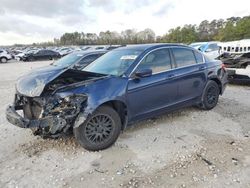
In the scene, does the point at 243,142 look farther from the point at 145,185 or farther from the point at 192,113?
the point at 145,185

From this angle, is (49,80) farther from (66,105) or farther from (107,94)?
(107,94)

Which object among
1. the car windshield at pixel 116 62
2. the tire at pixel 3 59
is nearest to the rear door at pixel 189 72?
the car windshield at pixel 116 62

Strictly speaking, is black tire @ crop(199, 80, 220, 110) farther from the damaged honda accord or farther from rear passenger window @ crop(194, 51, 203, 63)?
rear passenger window @ crop(194, 51, 203, 63)

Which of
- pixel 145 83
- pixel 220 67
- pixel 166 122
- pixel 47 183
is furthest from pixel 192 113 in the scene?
pixel 47 183

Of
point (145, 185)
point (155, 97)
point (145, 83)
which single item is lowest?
point (145, 185)

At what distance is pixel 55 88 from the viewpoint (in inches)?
151

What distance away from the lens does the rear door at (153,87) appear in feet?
14.1

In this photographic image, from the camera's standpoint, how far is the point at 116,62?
4.73 meters

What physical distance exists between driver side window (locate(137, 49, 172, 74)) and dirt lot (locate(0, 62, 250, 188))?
1128 mm

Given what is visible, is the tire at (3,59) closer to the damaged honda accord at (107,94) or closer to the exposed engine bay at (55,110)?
the damaged honda accord at (107,94)

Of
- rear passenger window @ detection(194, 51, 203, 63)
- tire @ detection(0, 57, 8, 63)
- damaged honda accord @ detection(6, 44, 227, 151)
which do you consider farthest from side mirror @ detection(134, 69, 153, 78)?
tire @ detection(0, 57, 8, 63)

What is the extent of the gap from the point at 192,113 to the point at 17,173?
149 inches

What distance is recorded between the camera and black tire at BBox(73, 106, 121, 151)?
→ 12.5 ft

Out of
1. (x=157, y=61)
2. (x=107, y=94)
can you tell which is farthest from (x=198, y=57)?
(x=107, y=94)
